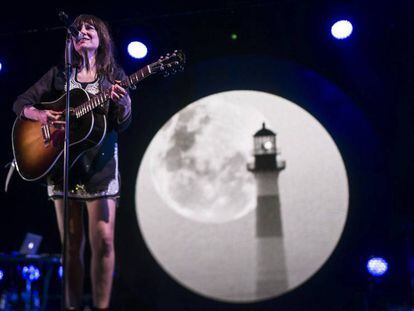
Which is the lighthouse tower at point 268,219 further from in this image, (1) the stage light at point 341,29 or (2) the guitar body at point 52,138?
(2) the guitar body at point 52,138

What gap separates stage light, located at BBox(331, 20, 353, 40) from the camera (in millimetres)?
4098

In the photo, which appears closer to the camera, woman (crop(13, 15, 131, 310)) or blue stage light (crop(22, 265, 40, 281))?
woman (crop(13, 15, 131, 310))

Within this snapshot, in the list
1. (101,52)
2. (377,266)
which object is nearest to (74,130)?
(101,52)

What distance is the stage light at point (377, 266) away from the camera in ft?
12.7

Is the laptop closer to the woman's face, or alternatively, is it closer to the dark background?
the dark background

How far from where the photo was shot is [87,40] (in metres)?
3.13

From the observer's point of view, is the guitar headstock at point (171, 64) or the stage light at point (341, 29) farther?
the stage light at point (341, 29)

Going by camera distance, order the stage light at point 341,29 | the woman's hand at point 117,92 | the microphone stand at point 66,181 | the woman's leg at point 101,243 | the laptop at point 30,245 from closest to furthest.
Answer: the microphone stand at point 66,181
the woman's hand at point 117,92
the woman's leg at point 101,243
the laptop at point 30,245
the stage light at point 341,29

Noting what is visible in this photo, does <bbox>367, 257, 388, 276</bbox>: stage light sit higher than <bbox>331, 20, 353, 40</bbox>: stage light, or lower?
lower

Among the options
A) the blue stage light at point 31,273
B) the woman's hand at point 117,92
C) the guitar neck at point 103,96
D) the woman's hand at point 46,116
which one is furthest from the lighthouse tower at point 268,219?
the blue stage light at point 31,273

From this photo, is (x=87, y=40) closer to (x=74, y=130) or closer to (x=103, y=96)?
(x=103, y=96)

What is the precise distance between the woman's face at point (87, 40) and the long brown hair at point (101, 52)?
26 mm

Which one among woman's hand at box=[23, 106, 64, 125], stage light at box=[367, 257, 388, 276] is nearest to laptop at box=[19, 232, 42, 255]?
woman's hand at box=[23, 106, 64, 125]

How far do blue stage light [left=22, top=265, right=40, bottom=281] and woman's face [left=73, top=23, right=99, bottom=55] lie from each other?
2135mm
